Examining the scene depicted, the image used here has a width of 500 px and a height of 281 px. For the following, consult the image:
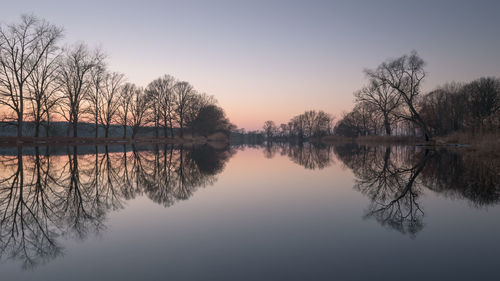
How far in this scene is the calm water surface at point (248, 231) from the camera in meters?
3.06

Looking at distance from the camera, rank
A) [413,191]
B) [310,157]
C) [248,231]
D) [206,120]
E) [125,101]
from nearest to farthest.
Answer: [248,231], [413,191], [310,157], [125,101], [206,120]

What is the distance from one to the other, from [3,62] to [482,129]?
49069 millimetres

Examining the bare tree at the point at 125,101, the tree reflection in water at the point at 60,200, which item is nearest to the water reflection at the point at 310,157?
the tree reflection in water at the point at 60,200

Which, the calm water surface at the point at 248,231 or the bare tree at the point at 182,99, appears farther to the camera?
the bare tree at the point at 182,99

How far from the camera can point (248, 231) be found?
4.41 metres

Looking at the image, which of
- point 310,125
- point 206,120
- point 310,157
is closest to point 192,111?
point 206,120

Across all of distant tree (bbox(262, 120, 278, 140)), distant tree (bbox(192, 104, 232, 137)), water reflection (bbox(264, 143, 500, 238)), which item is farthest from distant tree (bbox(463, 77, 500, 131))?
distant tree (bbox(262, 120, 278, 140))

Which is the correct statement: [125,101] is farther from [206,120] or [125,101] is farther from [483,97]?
[483,97]

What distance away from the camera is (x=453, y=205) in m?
5.93

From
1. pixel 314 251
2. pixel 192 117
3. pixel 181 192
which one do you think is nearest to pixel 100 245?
pixel 314 251

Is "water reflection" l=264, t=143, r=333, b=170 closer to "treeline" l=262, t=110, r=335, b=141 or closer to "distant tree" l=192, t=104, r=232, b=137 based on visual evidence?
"distant tree" l=192, t=104, r=232, b=137

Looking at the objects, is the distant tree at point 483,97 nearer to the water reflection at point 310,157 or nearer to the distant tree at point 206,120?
the water reflection at point 310,157

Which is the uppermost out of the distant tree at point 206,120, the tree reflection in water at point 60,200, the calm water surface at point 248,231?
the distant tree at point 206,120

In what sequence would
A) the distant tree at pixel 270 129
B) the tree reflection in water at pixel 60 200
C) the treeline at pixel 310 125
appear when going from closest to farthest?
the tree reflection in water at pixel 60 200 → the treeline at pixel 310 125 → the distant tree at pixel 270 129
